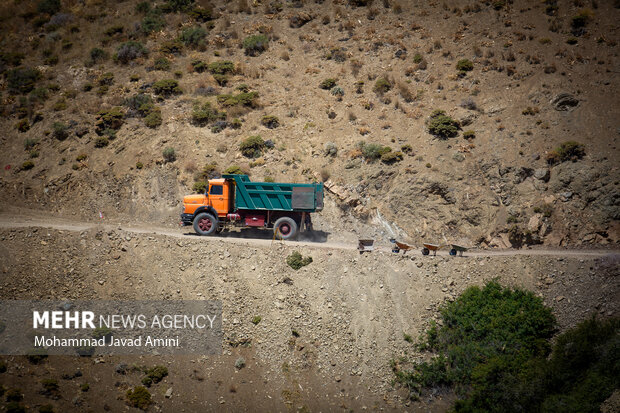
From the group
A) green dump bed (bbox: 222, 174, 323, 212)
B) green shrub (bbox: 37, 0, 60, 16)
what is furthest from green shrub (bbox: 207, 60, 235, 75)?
green shrub (bbox: 37, 0, 60, 16)

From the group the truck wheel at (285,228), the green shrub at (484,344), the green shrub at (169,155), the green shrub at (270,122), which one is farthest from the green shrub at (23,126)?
the green shrub at (484,344)

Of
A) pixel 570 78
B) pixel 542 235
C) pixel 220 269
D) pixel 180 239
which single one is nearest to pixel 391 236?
pixel 542 235

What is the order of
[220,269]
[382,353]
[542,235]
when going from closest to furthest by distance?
1. [382,353]
2. [220,269]
3. [542,235]

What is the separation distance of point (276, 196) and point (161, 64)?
25.0 metres

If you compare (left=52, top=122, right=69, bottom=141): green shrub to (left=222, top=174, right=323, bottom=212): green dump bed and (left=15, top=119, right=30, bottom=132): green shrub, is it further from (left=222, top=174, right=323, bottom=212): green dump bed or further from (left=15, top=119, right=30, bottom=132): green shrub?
(left=222, top=174, right=323, bottom=212): green dump bed

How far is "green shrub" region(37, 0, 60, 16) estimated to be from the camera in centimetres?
5150

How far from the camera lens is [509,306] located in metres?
21.0

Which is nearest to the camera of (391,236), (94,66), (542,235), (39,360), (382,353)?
(39,360)

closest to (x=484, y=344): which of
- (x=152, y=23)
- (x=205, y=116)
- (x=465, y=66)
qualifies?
(x=465, y=66)

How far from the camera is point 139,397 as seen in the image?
18.7 metres

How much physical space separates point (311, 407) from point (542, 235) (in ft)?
55.5

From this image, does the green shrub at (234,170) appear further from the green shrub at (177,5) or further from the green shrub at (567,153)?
the green shrub at (177,5)

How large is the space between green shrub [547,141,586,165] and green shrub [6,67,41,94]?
4558 cm

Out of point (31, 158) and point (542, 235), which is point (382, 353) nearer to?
point (542, 235)
